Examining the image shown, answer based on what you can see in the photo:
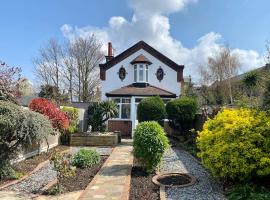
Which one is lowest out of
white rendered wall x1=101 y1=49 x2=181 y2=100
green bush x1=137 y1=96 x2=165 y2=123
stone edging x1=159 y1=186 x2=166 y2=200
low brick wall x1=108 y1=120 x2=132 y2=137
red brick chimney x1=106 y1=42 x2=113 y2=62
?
stone edging x1=159 y1=186 x2=166 y2=200

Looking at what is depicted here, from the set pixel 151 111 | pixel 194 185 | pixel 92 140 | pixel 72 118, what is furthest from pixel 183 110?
pixel 194 185

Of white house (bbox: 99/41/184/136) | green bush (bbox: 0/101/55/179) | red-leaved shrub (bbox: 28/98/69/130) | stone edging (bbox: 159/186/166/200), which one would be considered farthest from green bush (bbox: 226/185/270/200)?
white house (bbox: 99/41/184/136)

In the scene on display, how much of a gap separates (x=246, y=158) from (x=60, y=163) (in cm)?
410

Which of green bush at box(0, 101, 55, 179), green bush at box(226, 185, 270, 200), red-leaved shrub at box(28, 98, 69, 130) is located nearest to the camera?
green bush at box(226, 185, 270, 200)

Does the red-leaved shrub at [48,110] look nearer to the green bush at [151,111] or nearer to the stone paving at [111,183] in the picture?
the stone paving at [111,183]

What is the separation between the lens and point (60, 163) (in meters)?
7.78

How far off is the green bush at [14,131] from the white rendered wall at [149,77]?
17.8m

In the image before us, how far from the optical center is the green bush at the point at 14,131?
880cm

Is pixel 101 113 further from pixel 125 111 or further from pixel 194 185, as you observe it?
pixel 194 185

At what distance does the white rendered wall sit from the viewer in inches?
1071

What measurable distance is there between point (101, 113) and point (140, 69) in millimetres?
8494

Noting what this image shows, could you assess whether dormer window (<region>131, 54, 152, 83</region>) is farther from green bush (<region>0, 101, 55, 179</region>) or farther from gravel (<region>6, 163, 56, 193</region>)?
green bush (<region>0, 101, 55, 179</region>)

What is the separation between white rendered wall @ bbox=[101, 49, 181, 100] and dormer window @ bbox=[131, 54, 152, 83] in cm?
39

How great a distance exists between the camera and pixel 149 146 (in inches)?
371
